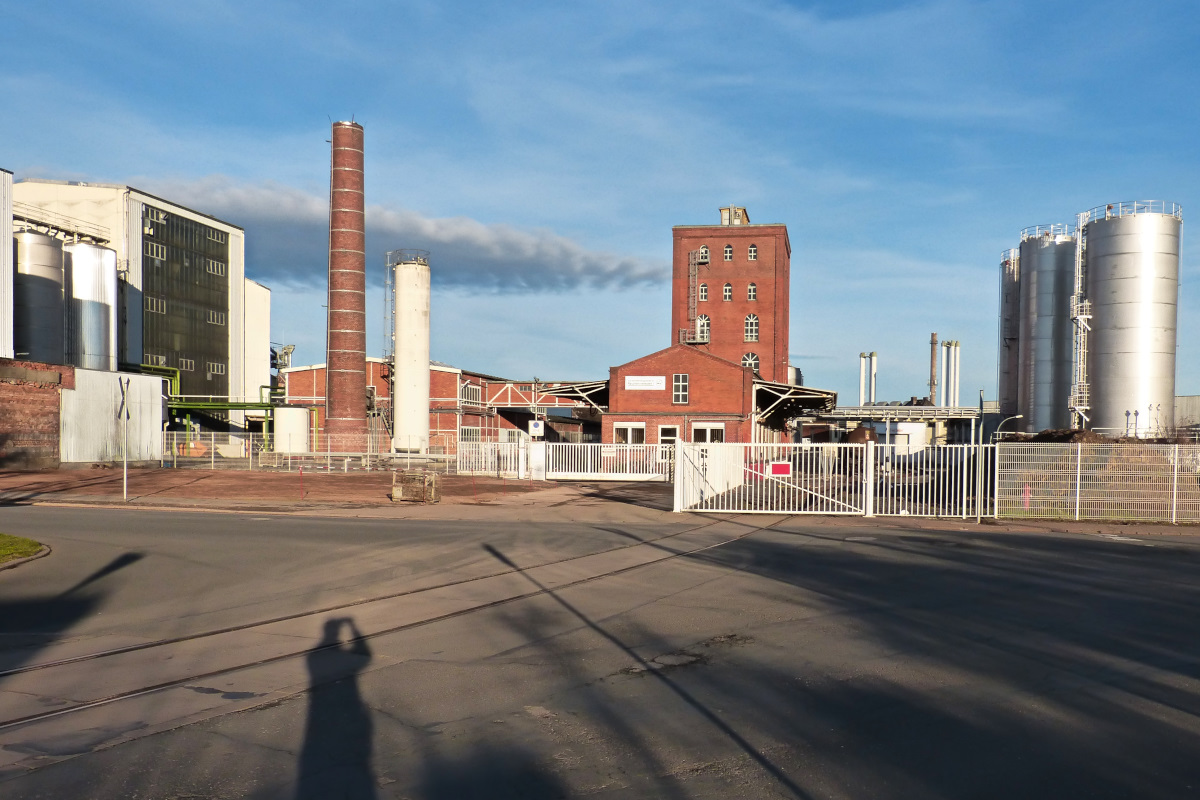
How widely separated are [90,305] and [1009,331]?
196 ft

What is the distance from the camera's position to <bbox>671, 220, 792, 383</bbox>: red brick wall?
68.9 metres

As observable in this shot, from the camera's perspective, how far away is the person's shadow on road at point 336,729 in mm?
5102

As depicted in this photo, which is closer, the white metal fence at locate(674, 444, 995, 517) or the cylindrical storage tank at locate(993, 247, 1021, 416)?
the white metal fence at locate(674, 444, 995, 517)

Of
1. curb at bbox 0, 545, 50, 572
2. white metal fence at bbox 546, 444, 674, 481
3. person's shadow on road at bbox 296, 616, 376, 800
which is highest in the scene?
person's shadow on road at bbox 296, 616, 376, 800

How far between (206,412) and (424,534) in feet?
166

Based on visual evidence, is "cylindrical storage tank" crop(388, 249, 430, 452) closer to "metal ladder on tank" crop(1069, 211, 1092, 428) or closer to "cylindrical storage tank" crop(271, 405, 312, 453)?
"cylindrical storage tank" crop(271, 405, 312, 453)

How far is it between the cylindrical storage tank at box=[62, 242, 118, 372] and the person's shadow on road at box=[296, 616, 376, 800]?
164ft

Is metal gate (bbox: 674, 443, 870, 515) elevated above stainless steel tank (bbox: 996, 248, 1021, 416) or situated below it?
below

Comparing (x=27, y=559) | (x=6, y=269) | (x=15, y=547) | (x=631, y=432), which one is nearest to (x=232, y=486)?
(x=15, y=547)

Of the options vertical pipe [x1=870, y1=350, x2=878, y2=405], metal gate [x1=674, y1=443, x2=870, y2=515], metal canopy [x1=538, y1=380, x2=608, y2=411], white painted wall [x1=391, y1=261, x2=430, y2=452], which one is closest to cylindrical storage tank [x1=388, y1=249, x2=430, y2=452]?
white painted wall [x1=391, y1=261, x2=430, y2=452]

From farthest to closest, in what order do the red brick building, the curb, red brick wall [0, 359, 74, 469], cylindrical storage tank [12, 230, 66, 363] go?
1. the red brick building
2. cylindrical storage tank [12, 230, 66, 363]
3. red brick wall [0, 359, 74, 469]
4. the curb

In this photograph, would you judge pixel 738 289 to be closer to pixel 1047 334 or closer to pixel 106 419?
pixel 1047 334

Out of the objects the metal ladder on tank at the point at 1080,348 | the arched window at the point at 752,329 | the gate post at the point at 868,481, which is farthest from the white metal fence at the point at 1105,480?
the arched window at the point at 752,329

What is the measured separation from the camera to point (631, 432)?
4822cm
